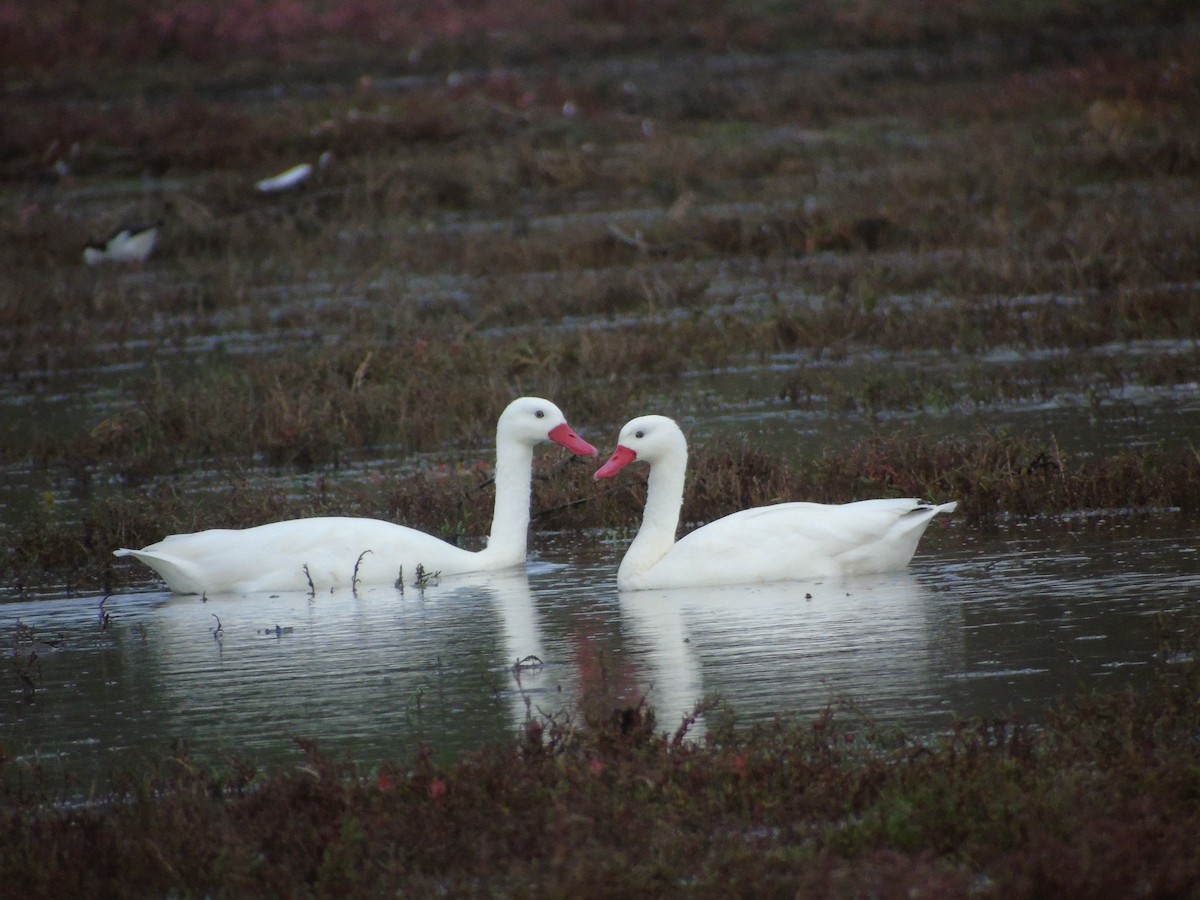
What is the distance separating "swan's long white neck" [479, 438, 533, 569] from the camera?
33.4 feet

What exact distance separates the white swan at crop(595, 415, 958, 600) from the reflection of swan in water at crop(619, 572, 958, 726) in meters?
0.07

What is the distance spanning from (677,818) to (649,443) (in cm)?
455

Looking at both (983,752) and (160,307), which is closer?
(983,752)

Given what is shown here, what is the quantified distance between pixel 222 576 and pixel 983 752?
17.5 feet

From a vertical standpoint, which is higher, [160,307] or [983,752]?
[160,307]

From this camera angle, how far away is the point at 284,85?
3841 cm

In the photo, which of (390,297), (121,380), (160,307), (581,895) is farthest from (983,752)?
(160,307)

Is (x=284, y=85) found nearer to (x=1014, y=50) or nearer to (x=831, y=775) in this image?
(x=1014, y=50)

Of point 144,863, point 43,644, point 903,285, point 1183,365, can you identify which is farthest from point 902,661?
point 903,285

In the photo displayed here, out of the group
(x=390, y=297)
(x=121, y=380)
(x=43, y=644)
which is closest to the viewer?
(x=43, y=644)

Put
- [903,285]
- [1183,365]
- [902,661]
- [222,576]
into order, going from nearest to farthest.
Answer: [902,661]
[222,576]
[1183,365]
[903,285]

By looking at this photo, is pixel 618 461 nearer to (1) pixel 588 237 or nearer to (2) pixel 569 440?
(2) pixel 569 440

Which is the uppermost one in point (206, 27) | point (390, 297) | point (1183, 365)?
point (206, 27)

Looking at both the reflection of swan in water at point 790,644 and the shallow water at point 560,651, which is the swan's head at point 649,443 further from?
the reflection of swan in water at point 790,644
